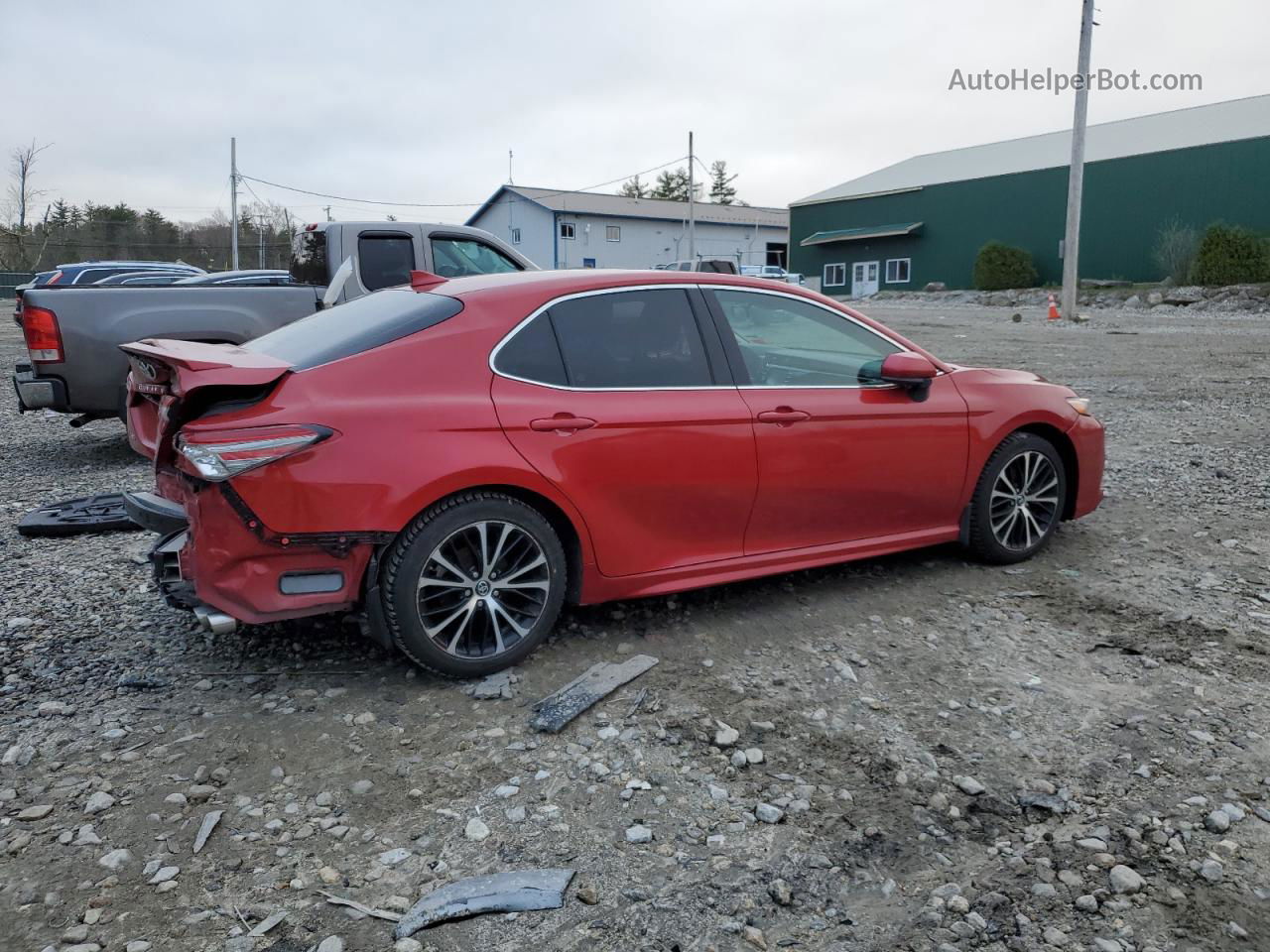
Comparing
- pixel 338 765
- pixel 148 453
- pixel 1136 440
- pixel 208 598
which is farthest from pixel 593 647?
pixel 1136 440

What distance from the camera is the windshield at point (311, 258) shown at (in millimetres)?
9945

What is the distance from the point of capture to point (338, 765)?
3.46 m

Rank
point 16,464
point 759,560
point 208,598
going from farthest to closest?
point 16,464 → point 759,560 → point 208,598

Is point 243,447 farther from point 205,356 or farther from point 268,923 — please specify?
point 268,923

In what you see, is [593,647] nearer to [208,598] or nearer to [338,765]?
[338,765]

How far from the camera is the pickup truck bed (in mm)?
7980

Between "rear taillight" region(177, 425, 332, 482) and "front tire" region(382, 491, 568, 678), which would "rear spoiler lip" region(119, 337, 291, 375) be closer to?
"rear taillight" region(177, 425, 332, 482)

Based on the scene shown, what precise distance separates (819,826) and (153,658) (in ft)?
9.50

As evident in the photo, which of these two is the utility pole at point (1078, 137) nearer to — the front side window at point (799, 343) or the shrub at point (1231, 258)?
the shrub at point (1231, 258)

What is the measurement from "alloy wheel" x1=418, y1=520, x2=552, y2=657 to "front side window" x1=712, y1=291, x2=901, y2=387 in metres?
1.41

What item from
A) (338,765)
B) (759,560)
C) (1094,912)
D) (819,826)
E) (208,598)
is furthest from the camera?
(759,560)

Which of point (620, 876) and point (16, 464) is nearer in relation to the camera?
point (620, 876)

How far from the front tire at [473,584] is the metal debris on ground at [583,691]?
0.27 meters

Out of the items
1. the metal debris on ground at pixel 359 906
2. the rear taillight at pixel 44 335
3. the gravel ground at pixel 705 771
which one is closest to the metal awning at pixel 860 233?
the rear taillight at pixel 44 335
